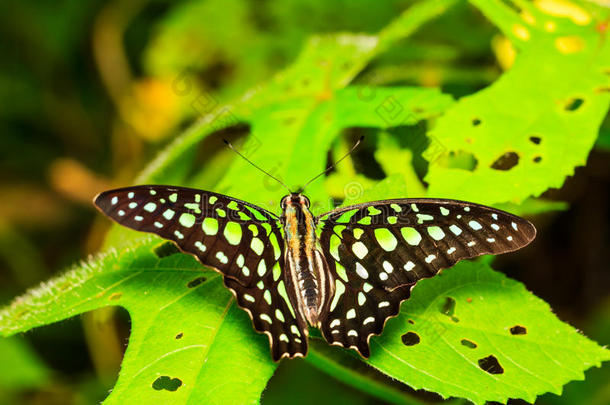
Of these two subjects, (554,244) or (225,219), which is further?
(554,244)

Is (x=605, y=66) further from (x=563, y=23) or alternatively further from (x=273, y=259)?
(x=273, y=259)

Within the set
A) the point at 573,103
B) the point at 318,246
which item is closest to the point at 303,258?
the point at 318,246

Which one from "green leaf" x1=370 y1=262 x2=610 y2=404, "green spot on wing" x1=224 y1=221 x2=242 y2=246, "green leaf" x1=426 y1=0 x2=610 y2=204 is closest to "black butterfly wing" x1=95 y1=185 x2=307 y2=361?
"green spot on wing" x1=224 y1=221 x2=242 y2=246

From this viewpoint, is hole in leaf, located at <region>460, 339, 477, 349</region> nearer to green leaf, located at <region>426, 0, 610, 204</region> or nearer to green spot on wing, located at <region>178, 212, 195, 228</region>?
green leaf, located at <region>426, 0, 610, 204</region>

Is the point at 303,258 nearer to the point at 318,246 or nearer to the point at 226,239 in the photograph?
the point at 318,246

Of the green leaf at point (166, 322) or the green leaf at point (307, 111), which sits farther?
the green leaf at point (307, 111)

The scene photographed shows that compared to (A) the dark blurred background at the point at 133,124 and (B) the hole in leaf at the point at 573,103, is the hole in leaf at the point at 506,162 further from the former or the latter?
(A) the dark blurred background at the point at 133,124

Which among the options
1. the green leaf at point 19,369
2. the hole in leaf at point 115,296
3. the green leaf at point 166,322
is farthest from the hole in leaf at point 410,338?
the green leaf at point 19,369

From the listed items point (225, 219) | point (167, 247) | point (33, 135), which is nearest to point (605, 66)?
point (225, 219)
